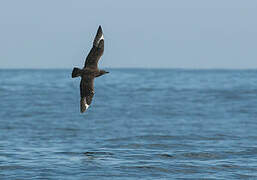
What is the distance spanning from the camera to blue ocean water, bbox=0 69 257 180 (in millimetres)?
14641

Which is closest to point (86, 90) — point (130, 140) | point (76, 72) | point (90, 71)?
point (90, 71)

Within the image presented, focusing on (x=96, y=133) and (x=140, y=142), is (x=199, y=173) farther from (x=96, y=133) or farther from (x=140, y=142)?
(x=96, y=133)

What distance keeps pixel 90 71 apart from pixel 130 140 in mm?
8584

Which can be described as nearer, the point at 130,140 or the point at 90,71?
the point at 90,71

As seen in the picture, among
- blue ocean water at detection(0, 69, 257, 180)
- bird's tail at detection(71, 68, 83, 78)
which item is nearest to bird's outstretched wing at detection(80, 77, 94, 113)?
bird's tail at detection(71, 68, 83, 78)

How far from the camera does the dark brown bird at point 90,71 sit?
12.9m

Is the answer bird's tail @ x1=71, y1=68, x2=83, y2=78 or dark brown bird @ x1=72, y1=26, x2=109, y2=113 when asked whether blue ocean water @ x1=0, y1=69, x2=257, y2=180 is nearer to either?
dark brown bird @ x1=72, y1=26, x2=109, y2=113
